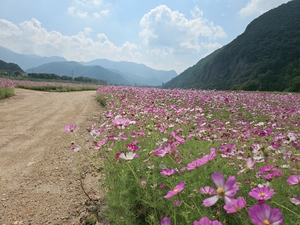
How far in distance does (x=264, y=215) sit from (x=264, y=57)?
2895 inches

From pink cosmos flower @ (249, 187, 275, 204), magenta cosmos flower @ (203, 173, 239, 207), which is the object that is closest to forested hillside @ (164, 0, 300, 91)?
pink cosmos flower @ (249, 187, 275, 204)

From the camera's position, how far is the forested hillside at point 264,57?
51566mm

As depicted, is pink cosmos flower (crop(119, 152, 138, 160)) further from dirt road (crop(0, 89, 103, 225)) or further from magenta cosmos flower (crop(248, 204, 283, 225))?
dirt road (crop(0, 89, 103, 225))

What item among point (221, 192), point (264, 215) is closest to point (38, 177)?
point (221, 192)

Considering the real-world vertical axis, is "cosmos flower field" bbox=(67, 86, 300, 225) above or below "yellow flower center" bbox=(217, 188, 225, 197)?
below

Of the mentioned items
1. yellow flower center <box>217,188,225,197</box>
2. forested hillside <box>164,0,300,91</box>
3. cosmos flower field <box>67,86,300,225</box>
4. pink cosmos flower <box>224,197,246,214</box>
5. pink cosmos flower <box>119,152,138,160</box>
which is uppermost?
forested hillside <box>164,0,300,91</box>

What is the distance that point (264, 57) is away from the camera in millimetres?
65062

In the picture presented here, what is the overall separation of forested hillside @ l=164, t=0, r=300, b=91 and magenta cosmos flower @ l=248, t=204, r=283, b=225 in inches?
1613

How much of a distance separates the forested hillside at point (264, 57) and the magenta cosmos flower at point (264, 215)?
134 feet

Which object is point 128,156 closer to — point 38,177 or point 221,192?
point 221,192

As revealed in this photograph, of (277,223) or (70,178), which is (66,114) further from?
(277,223)

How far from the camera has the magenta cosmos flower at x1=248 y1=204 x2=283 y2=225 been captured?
815 millimetres

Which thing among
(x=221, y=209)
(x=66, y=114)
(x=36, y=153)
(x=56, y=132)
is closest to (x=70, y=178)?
(x=36, y=153)

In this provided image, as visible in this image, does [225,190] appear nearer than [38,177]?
Yes
